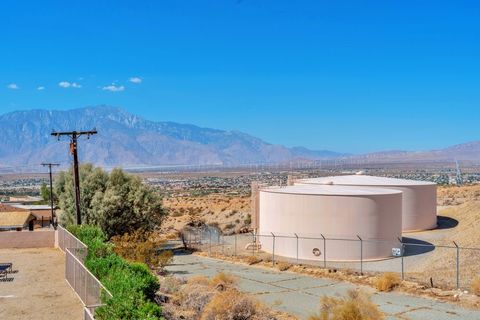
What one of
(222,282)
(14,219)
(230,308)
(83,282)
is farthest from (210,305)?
(14,219)

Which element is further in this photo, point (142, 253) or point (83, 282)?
point (142, 253)

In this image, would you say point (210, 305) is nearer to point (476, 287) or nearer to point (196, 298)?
point (196, 298)

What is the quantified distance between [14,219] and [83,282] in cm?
3864

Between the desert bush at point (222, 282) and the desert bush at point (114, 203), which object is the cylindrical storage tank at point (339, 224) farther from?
the desert bush at point (114, 203)

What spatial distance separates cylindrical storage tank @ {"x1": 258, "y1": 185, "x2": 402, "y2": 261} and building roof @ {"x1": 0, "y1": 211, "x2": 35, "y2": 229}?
29.0m

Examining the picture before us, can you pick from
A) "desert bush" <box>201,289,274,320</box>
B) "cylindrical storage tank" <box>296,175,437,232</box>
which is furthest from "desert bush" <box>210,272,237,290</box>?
"cylindrical storage tank" <box>296,175,437,232</box>

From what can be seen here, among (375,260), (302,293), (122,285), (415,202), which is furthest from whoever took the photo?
(415,202)

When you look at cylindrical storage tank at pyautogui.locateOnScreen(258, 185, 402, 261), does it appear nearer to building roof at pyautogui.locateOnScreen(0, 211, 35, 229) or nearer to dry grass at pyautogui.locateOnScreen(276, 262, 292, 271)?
dry grass at pyautogui.locateOnScreen(276, 262, 292, 271)

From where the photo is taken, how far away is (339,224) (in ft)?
113

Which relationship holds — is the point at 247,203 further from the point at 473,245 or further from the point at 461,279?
the point at 461,279

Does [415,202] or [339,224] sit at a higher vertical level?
[415,202]

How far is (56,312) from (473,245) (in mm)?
24959

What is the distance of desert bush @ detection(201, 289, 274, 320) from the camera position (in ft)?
56.3

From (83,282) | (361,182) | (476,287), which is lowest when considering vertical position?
(476,287)
